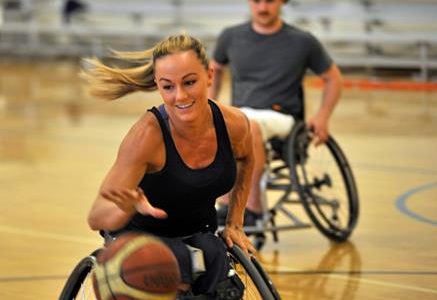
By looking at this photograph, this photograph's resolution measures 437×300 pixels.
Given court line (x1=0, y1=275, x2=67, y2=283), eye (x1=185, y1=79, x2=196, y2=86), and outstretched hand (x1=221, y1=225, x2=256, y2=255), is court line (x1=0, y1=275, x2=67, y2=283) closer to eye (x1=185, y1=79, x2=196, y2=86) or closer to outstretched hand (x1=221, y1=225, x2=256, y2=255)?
outstretched hand (x1=221, y1=225, x2=256, y2=255)

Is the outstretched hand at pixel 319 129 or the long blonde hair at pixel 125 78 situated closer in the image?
the long blonde hair at pixel 125 78

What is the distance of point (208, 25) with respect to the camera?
16500mm

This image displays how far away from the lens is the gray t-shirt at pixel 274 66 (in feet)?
19.9

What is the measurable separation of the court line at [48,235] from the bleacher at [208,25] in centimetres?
850

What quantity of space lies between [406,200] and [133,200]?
13.9 ft

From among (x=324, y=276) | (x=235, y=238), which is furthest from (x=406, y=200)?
(x=235, y=238)

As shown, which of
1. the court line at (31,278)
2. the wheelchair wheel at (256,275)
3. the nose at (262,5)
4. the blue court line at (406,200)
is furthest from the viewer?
the blue court line at (406,200)

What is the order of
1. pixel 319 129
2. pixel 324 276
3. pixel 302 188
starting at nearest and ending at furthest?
pixel 324 276 < pixel 302 188 < pixel 319 129

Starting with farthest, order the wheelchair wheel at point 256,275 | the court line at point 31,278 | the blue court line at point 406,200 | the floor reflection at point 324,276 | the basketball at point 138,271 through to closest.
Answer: the blue court line at point 406,200, the court line at point 31,278, the floor reflection at point 324,276, the wheelchair wheel at point 256,275, the basketball at point 138,271

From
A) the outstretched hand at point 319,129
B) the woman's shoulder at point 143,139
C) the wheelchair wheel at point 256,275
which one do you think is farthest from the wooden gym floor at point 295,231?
the woman's shoulder at point 143,139

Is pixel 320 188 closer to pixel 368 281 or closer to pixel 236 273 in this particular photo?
pixel 368 281

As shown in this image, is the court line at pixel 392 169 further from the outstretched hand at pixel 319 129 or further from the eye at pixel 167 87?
the eye at pixel 167 87

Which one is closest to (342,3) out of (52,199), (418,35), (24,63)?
(418,35)

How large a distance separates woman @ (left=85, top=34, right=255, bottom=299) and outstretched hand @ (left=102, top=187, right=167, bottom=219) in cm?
10
